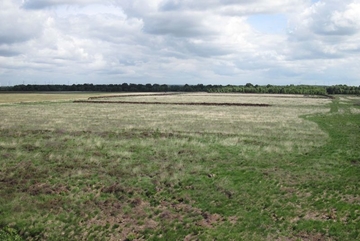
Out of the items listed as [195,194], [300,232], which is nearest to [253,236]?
[300,232]

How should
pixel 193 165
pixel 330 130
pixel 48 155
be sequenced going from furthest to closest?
pixel 330 130 < pixel 48 155 < pixel 193 165

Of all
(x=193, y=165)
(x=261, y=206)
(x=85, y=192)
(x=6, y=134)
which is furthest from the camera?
(x=6, y=134)

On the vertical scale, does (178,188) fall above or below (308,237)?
above

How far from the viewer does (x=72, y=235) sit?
13.5 meters

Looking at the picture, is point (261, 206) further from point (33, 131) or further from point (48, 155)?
point (33, 131)


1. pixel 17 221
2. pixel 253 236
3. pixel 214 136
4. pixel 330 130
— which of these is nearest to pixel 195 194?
pixel 253 236

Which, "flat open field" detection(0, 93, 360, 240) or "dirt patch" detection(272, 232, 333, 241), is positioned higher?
"flat open field" detection(0, 93, 360, 240)

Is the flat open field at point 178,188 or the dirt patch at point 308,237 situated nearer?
the dirt patch at point 308,237

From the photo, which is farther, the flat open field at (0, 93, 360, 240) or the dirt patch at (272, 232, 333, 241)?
the flat open field at (0, 93, 360, 240)

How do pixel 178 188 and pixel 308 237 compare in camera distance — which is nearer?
pixel 308 237

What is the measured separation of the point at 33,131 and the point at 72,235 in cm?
2389

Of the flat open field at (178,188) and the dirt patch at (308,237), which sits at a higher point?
the flat open field at (178,188)

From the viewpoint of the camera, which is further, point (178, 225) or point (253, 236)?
point (178, 225)

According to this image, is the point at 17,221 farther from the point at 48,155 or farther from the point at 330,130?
the point at 330,130
